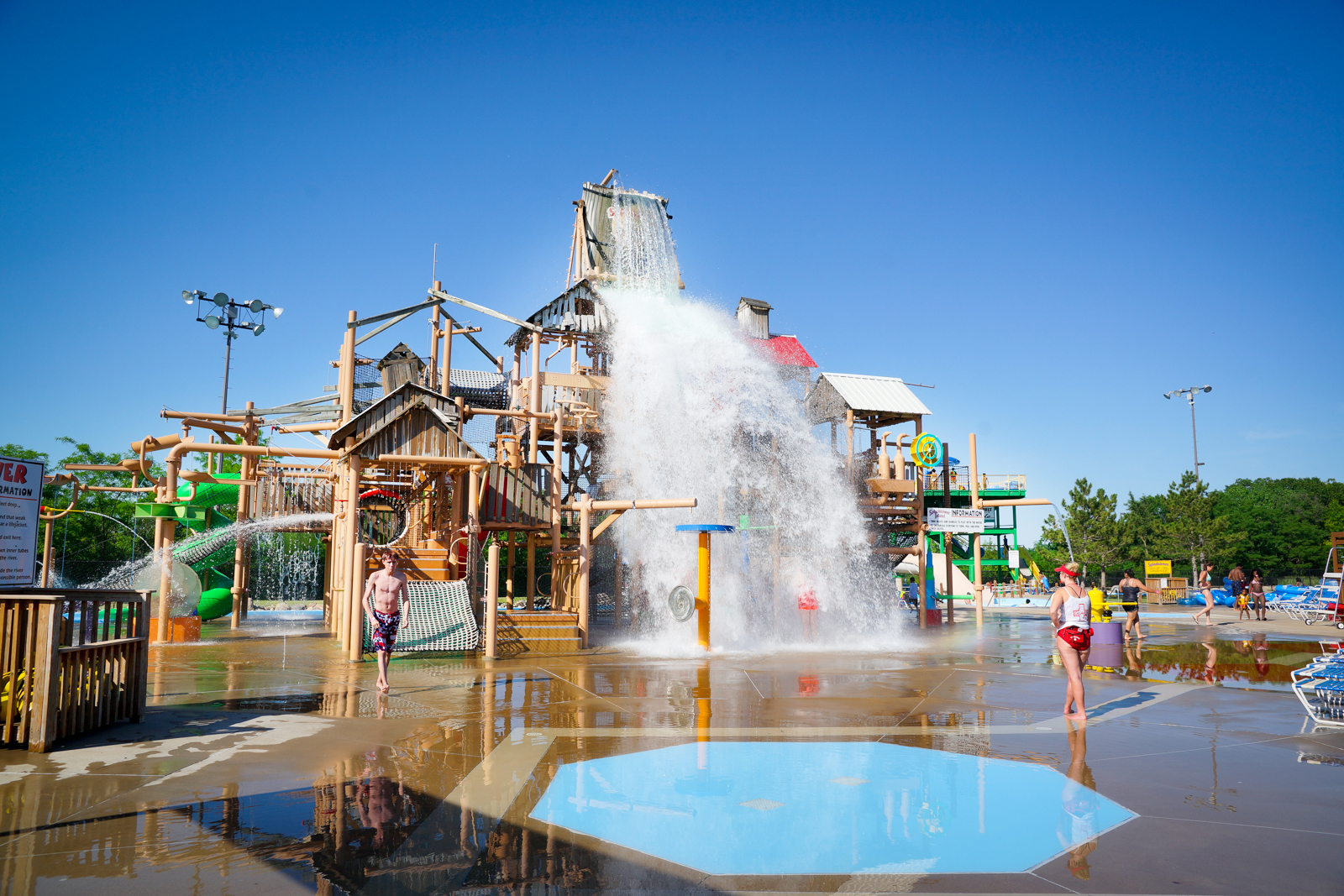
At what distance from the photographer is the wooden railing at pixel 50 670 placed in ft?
20.1

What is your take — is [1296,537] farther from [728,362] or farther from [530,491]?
[530,491]

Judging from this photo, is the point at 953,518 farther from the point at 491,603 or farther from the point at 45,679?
the point at 45,679

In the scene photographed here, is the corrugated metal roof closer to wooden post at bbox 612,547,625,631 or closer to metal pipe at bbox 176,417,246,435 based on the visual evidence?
wooden post at bbox 612,547,625,631

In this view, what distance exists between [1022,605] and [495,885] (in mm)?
39136

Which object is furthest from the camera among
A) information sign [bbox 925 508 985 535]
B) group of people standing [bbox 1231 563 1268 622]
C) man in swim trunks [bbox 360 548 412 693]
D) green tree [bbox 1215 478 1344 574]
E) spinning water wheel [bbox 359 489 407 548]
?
green tree [bbox 1215 478 1344 574]

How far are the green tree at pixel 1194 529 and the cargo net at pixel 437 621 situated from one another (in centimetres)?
4475

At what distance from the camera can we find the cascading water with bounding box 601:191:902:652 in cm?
2139

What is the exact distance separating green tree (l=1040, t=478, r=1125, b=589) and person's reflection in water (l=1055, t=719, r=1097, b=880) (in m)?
42.5

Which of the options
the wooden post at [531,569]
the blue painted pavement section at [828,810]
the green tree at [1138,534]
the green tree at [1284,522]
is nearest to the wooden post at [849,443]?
the wooden post at [531,569]

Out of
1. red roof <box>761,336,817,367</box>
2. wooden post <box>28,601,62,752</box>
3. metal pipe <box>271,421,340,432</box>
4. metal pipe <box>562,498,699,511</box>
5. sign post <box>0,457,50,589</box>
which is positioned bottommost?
wooden post <box>28,601,62,752</box>

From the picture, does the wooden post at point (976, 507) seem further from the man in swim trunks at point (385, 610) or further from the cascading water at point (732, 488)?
the man in swim trunks at point (385, 610)

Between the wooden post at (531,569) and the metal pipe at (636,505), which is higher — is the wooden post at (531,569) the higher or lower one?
the lower one

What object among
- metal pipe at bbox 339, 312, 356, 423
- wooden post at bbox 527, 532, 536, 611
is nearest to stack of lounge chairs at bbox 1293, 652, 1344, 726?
metal pipe at bbox 339, 312, 356, 423

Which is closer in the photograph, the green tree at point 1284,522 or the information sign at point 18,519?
the information sign at point 18,519
